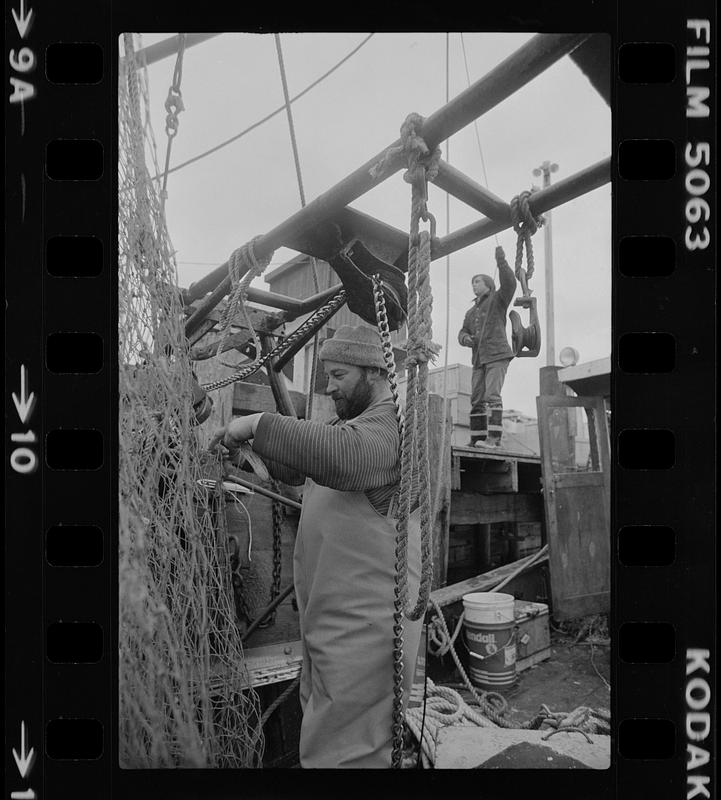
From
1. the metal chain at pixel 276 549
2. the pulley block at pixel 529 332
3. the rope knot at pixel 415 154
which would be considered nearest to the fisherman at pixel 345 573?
the pulley block at pixel 529 332

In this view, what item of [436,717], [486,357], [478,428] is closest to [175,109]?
[436,717]

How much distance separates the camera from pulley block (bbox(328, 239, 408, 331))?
2.01 metres

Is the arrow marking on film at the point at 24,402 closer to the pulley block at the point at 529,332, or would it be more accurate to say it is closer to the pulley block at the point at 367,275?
the pulley block at the point at 367,275

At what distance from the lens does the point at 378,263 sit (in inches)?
79.1

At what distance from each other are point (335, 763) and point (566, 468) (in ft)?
15.1

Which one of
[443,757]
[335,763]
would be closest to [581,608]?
[443,757]

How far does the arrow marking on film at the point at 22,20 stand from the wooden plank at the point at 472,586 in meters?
4.14

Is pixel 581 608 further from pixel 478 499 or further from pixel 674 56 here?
pixel 674 56

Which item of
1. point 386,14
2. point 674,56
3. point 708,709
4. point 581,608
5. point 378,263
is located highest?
point 386,14

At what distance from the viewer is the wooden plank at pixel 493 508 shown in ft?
19.1

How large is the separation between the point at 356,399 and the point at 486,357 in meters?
4.09

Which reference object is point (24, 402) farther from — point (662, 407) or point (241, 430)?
point (662, 407)

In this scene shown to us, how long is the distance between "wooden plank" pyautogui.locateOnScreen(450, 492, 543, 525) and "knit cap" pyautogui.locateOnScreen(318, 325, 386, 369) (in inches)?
159

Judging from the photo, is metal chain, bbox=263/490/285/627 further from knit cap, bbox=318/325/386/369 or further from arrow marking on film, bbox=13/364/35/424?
arrow marking on film, bbox=13/364/35/424
